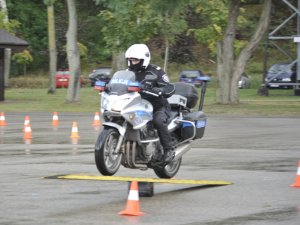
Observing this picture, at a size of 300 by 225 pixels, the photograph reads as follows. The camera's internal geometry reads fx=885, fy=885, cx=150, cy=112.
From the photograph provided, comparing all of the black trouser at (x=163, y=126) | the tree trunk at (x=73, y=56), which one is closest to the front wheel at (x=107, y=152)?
the black trouser at (x=163, y=126)

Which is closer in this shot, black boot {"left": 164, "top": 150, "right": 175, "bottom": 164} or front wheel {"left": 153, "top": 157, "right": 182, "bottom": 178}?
black boot {"left": 164, "top": 150, "right": 175, "bottom": 164}

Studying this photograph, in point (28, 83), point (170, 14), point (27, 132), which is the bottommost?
point (28, 83)

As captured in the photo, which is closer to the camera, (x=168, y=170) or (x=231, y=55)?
(x=168, y=170)

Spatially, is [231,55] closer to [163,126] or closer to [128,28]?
[128,28]

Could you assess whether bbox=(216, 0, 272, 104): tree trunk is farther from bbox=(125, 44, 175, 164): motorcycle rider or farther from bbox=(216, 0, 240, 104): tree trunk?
bbox=(125, 44, 175, 164): motorcycle rider

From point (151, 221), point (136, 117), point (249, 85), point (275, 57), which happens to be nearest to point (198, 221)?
point (151, 221)

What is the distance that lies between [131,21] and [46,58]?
3873 centimetres

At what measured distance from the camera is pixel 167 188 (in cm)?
1201

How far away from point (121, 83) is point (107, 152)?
962mm

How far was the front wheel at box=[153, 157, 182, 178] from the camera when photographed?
1274 centimetres

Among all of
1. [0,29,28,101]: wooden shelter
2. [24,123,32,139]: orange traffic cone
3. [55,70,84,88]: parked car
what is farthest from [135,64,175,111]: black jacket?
[55,70,84,88]: parked car

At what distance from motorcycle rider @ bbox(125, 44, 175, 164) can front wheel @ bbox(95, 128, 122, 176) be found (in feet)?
2.88

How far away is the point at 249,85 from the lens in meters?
67.4

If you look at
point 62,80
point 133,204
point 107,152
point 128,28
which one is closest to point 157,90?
point 107,152
